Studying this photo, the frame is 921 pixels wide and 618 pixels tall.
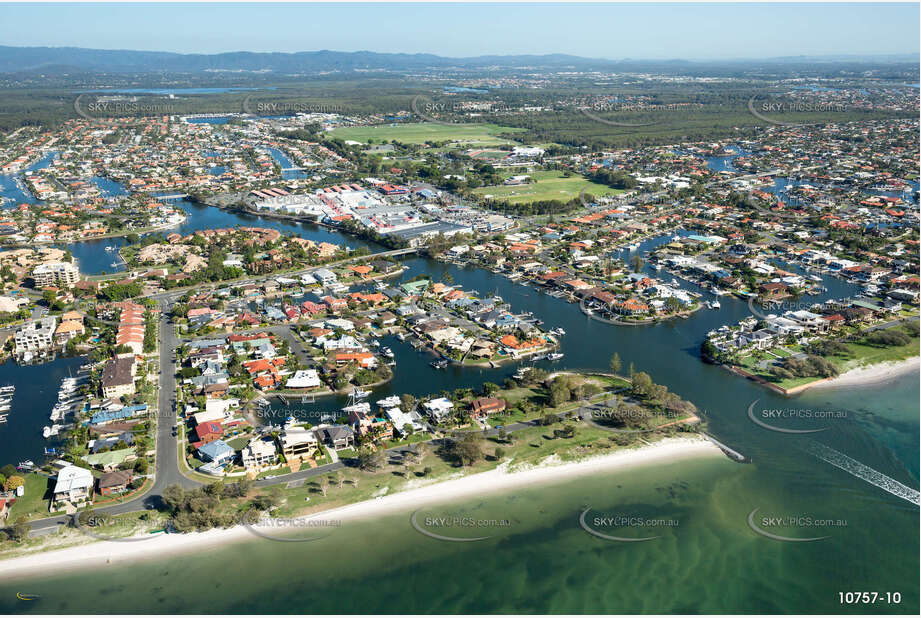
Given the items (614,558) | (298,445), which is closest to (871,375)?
(614,558)

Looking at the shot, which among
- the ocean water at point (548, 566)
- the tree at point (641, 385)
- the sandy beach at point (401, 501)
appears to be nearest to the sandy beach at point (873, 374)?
the tree at point (641, 385)

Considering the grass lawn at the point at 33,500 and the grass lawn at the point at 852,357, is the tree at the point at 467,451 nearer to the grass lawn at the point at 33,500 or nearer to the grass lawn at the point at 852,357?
the grass lawn at the point at 33,500

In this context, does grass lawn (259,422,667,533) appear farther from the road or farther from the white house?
the white house

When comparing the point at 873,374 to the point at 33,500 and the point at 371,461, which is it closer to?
the point at 371,461

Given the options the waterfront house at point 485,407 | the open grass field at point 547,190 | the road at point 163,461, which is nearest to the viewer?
the road at point 163,461

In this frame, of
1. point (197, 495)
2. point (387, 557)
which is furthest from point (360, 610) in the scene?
point (197, 495)

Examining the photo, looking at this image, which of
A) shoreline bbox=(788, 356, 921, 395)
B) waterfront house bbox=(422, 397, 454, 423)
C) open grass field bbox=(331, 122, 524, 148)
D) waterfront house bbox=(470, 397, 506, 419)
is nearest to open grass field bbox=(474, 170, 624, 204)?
open grass field bbox=(331, 122, 524, 148)

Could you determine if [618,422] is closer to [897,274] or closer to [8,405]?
[8,405]
